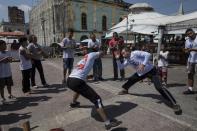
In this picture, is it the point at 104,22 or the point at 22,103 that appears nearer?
the point at 22,103

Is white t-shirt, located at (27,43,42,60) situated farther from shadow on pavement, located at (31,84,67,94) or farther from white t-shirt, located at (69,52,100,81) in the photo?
white t-shirt, located at (69,52,100,81)

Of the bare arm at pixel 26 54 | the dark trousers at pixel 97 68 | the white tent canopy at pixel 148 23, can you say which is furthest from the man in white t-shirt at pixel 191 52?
the white tent canopy at pixel 148 23

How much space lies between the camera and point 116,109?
20.1 feet

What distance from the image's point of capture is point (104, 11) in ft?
160

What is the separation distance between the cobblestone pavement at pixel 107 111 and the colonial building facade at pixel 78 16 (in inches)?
1306

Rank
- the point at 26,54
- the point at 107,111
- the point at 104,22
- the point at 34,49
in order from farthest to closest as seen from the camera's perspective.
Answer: the point at 104,22 < the point at 34,49 < the point at 26,54 < the point at 107,111

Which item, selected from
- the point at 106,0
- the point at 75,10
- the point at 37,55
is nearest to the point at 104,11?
the point at 106,0

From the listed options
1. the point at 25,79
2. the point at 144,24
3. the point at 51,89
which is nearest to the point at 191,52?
the point at 51,89

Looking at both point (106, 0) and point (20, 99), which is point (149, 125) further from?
point (106, 0)

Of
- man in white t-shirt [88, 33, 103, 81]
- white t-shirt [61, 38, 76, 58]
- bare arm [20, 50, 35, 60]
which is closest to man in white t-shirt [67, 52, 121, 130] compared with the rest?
bare arm [20, 50, 35, 60]

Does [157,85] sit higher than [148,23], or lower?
lower

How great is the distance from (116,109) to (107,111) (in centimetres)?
26

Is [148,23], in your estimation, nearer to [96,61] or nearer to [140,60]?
[96,61]

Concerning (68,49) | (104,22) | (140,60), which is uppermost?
(104,22)
